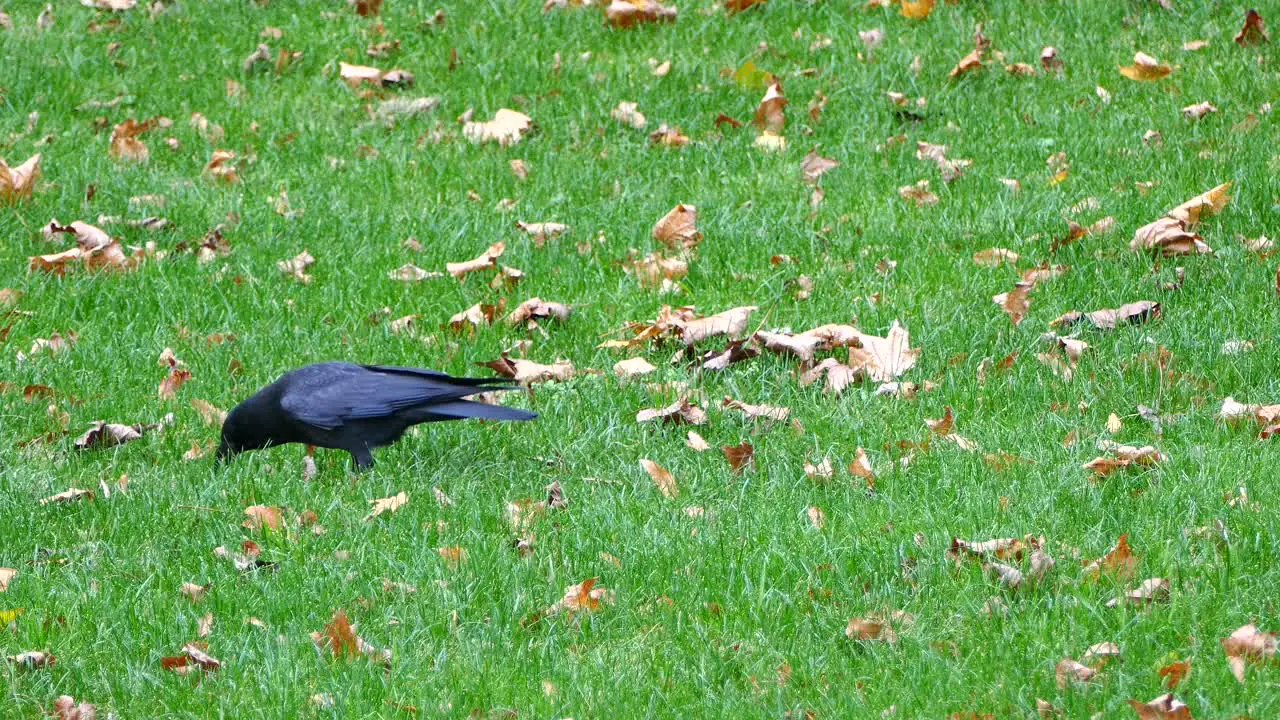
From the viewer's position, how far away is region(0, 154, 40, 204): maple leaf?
7520 mm

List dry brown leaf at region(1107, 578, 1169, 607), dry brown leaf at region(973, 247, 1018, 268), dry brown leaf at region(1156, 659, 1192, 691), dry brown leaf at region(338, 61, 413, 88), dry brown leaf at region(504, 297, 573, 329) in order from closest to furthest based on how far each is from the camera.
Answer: dry brown leaf at region(1156, 659, 1192, 691)
dry brown leaf at region(1107, 578, 1169, 607)
dry brown leaf at region(504, 297, 573, 329)
dry brown leaf at region(973, 247, 1018, 268)
dry brown leaf at region(338, 61, 413, 88)

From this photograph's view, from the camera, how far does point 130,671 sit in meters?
3.71

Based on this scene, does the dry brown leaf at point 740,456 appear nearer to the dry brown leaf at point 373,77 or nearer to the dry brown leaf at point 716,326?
the dry brown leaf at point 716,326

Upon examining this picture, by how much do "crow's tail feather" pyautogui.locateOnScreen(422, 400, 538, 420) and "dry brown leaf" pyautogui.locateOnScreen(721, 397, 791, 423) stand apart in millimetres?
754

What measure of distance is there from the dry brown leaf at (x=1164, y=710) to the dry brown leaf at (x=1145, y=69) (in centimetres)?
564

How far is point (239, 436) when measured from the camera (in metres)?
5.20

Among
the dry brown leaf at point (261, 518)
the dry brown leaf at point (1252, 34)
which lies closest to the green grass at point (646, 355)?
the dry brown leaf at point (261, 518)

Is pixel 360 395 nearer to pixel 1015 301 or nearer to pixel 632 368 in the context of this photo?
pixel 632 368

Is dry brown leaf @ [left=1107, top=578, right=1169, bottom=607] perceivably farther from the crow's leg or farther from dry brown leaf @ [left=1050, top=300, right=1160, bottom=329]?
the crow's leg

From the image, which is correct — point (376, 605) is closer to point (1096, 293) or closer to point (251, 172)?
point (1096, 293)

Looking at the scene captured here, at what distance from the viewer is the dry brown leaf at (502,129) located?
27.2 feet

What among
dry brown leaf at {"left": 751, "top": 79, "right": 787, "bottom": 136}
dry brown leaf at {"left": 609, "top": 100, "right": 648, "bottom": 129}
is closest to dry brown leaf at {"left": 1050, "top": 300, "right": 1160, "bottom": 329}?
dry brown leaf at {"left": 751, "top": 79, "right": 787, "bottom": 136}

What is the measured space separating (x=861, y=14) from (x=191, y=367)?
496 centimetres

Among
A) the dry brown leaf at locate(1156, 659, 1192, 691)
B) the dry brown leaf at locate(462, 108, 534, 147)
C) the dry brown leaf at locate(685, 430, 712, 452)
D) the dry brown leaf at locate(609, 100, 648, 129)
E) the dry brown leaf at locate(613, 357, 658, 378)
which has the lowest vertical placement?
the dry brown leaf at locate(462, 108, 534, 147)
